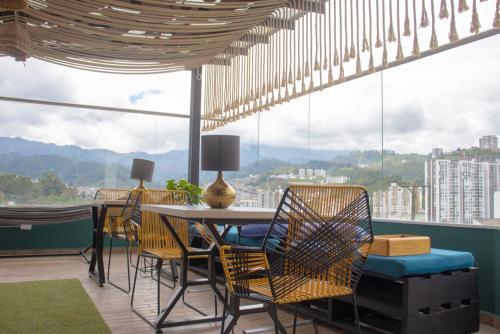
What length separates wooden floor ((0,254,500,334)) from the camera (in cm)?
334

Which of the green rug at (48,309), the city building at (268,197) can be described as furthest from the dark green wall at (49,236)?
the city building at (268,197)

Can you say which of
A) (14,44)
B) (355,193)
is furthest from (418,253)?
(14,44)

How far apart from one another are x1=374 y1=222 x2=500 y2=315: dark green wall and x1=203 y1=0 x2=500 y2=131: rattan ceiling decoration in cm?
150

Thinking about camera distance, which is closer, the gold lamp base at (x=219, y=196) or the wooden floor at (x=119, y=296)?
the gold lamp base at (x=219, y=196)

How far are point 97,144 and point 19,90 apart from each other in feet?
4.71

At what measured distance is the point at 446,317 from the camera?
9.84 ft

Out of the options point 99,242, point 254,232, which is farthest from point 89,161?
point 254,232

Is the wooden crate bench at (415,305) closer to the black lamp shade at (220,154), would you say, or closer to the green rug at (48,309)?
the black lamp shade at (220,154)

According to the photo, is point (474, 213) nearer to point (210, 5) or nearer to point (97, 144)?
point (210, 5)

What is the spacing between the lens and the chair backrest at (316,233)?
80.5 inches

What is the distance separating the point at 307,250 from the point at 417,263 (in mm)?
1151

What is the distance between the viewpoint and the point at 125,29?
13.3 ft

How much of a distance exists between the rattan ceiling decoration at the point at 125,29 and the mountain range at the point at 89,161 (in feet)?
7.93

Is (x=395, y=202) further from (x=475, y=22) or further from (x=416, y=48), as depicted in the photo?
(x=475, y=22)
